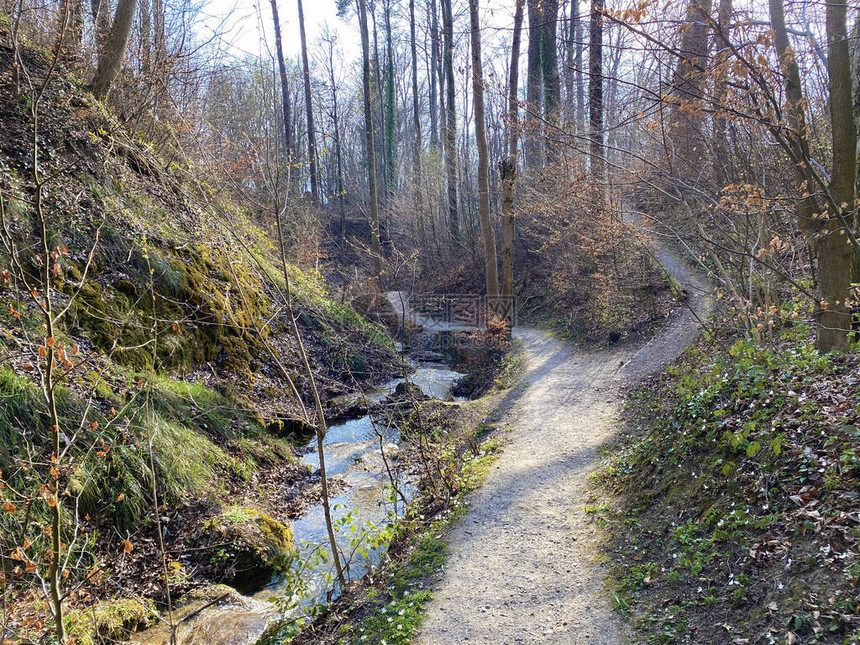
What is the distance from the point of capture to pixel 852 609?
2635mm

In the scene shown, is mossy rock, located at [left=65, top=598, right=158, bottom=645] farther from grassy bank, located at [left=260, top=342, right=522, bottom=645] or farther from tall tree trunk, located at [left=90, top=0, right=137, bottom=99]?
tall tree trunk, located at [left=90, top=0, right=137, bottom=99]

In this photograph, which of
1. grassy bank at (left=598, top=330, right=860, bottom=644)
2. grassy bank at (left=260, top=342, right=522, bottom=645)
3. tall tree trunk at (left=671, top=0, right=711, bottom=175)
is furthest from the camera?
tall tree trunk at (left=671, top=0, right=711, bottom=175)

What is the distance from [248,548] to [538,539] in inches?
120

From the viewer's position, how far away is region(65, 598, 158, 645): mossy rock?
3.86 meters

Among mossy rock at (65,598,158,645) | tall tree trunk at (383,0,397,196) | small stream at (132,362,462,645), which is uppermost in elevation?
tall tree trunk at (383,0,397,196)

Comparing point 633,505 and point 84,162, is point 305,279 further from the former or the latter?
point 633,505

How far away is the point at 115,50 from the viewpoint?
8516mm

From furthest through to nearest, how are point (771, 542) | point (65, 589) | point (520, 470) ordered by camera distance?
point (520, 470)
point (65, 589)
point (771, 542)

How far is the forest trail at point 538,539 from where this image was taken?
3861 mm

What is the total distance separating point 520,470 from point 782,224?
472cm

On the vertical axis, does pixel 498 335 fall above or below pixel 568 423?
above

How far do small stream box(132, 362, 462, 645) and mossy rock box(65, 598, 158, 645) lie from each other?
124mm

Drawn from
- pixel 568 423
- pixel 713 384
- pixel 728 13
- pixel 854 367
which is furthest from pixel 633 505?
pixel 728 13

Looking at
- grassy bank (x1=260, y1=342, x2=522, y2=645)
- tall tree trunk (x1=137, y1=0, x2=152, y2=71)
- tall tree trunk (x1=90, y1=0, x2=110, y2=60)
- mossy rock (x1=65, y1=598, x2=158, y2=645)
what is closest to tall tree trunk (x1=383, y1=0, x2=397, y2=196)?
tall tree trunk (x1=137, y1=0, x2=152, y2=71)
